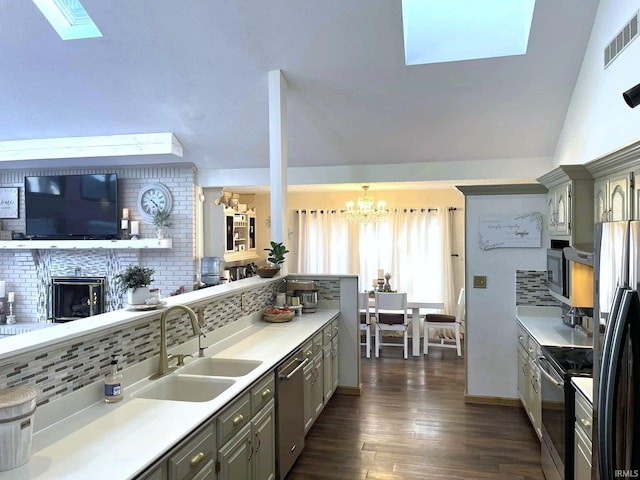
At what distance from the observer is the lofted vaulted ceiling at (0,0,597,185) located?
12.9ft

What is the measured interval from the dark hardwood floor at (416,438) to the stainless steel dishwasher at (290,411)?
0.70 ft

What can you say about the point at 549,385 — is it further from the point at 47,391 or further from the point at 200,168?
the point at 200,168

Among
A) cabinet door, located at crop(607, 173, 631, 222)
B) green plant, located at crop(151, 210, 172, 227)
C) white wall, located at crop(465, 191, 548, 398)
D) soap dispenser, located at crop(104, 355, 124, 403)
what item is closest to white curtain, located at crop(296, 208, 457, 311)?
green plant, located at crop(151, 210, 172, 227)

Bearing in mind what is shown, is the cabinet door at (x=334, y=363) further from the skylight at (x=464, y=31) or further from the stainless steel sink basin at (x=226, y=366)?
the skylight at (x=464, y=31)

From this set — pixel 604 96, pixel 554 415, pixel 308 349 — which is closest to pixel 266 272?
pixel 308 349

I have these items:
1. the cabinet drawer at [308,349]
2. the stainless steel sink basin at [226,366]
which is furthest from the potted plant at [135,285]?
the cabinet drawer at [308,349]

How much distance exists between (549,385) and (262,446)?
1797mm

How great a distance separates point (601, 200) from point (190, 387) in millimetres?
2798

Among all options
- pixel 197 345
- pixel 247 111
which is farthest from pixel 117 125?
pixel 197 345

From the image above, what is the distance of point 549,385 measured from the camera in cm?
284

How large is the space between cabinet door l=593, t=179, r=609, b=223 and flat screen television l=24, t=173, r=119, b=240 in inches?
230

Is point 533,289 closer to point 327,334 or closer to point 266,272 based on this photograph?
point 327,334

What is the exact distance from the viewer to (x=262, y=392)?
101 inches

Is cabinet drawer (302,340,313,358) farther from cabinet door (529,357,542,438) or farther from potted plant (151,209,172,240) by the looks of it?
potted plant (151,209,172,240)
